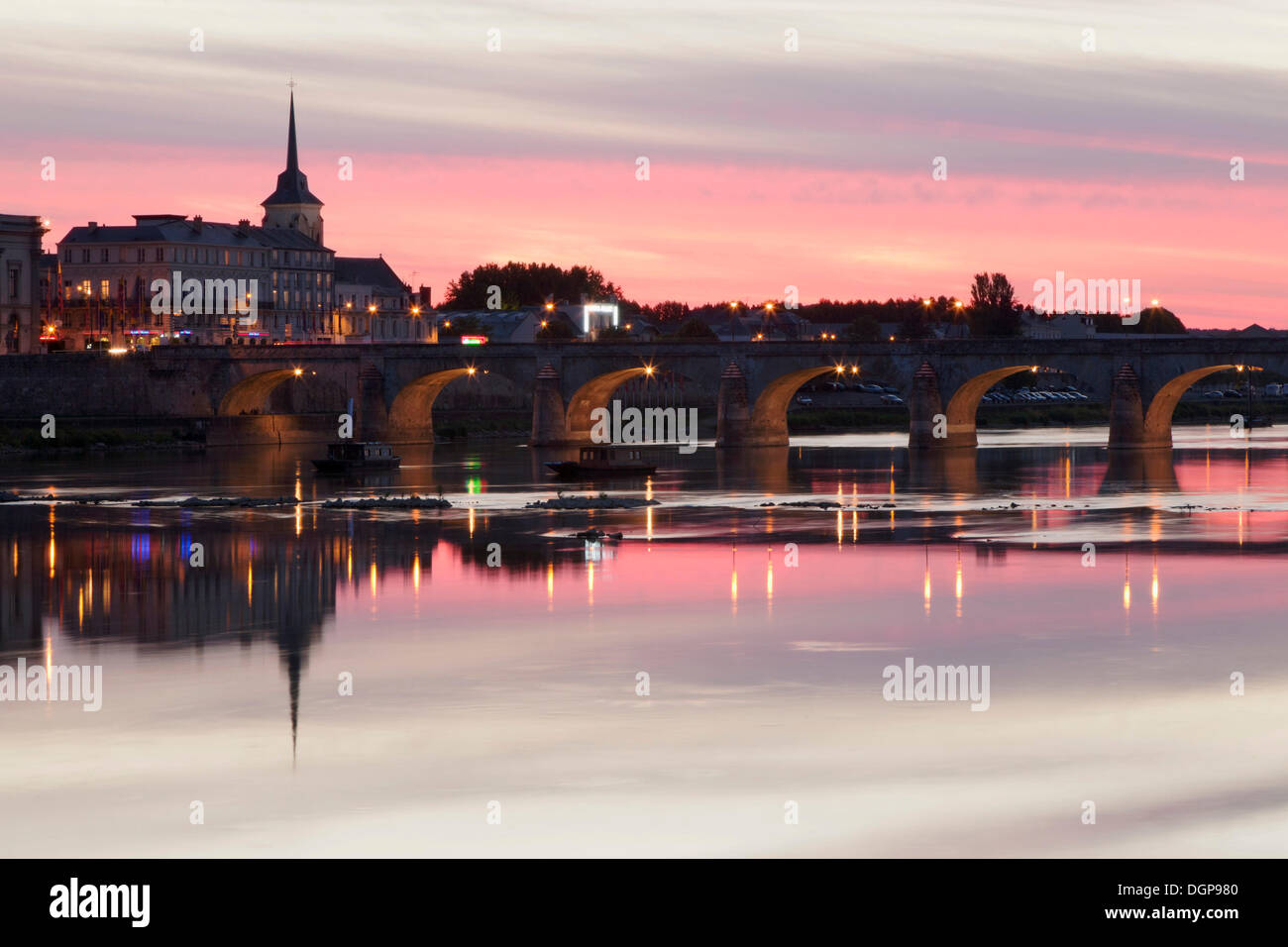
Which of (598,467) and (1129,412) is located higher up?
(1129,412)

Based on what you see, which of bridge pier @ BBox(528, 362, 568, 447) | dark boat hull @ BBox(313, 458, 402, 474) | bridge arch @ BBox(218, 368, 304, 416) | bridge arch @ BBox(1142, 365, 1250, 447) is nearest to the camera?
dark boat hull @ BBox(313, 458, 402, 474)

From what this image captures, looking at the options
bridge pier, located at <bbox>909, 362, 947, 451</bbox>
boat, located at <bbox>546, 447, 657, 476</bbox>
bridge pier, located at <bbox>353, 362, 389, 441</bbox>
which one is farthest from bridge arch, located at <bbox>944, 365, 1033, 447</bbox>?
bridge pier, located at <bbox>353, 362, 389, 441</bbox>

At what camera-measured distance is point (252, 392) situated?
136 metres

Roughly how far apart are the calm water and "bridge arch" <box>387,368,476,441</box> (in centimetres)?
6838

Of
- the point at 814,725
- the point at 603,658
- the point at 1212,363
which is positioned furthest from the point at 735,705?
the point at 1212,363

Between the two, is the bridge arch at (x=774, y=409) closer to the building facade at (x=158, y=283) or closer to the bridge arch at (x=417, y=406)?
the bridge arch at (x=417, y=406)

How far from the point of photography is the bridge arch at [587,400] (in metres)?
123

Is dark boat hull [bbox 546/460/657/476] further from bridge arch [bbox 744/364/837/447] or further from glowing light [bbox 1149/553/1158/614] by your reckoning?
glowing light [bbox 1149/553/1158/614]

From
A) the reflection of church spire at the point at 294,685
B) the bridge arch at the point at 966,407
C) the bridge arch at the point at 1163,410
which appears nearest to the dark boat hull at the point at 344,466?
the bridge arch at the point at 966,407

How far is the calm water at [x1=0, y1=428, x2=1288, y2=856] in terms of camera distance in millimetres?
20609

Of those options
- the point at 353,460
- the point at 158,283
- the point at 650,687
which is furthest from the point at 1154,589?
the point at 158,283

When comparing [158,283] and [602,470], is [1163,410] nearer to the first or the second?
[602,470]

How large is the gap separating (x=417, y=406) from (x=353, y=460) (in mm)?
38922
